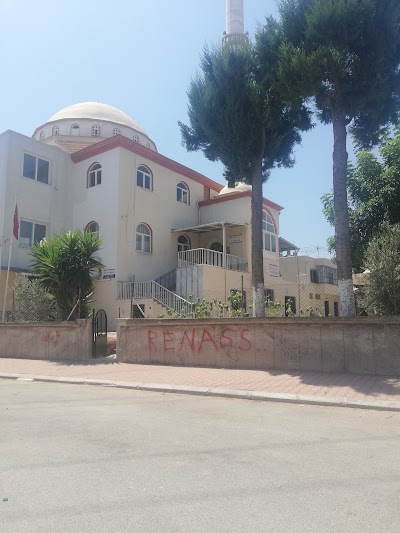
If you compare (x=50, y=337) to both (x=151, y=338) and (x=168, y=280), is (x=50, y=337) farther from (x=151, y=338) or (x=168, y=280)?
(x=168, y=280)

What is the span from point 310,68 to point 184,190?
17.4 m

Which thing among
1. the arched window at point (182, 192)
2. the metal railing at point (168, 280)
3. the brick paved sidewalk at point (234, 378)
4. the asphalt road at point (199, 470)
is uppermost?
the arched window at point (182, 192)

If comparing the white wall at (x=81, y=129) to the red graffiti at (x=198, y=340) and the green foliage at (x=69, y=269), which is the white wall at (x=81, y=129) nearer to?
the green foliage at (x=69, y=269)

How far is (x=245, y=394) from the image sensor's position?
8523 millimetres

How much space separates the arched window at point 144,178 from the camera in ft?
79.9

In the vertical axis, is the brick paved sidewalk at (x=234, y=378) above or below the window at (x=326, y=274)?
below

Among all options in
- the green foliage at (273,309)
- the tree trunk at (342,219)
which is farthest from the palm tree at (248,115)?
the green foliage at (273,309)

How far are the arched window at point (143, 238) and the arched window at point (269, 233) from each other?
7.12 metres

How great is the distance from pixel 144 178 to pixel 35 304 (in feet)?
36.6

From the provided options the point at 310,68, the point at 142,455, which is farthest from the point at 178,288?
the point at 142,455

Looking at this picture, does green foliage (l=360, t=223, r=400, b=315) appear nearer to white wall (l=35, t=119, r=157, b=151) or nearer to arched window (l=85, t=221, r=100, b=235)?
arched window (l=85, t=221, r=100, b=235)

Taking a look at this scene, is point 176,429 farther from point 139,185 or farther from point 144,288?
point 139,185

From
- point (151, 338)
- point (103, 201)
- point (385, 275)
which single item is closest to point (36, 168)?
point (103, 201)

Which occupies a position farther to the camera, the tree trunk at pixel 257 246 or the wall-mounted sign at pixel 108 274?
the wall-mounted sign at pixel 108 274
